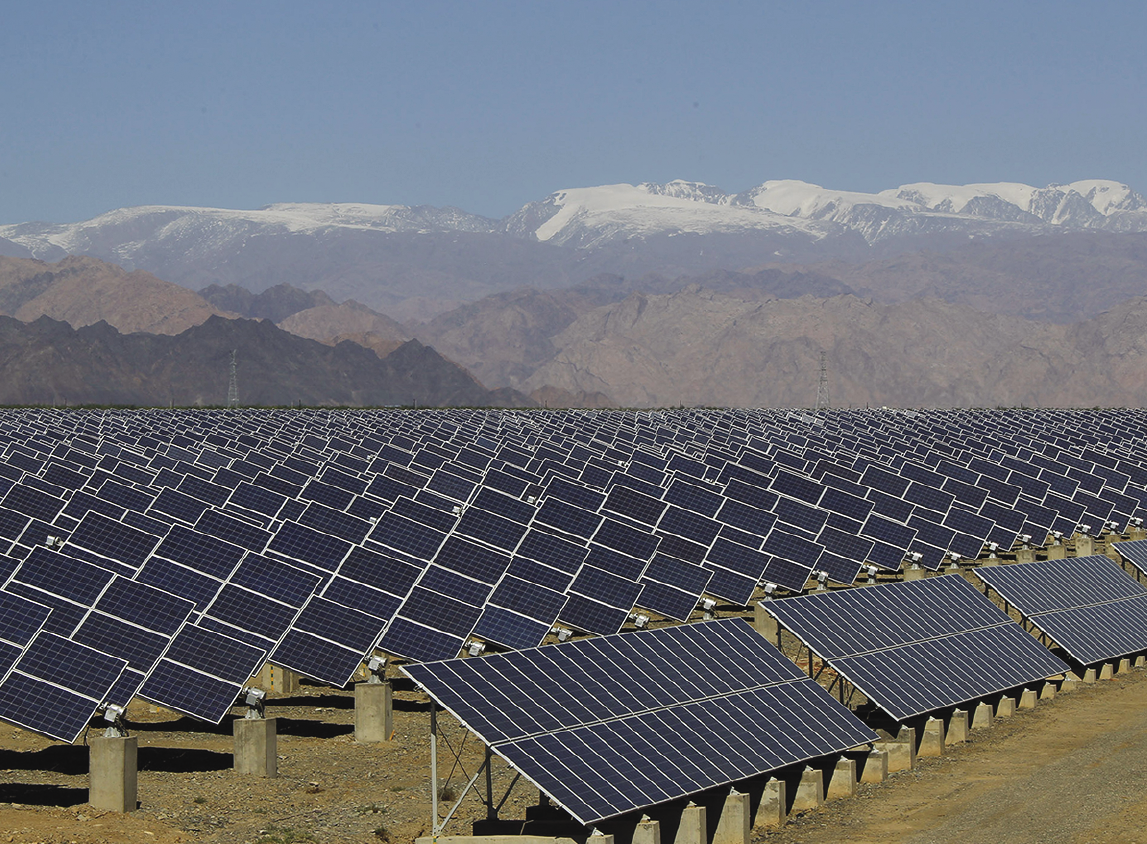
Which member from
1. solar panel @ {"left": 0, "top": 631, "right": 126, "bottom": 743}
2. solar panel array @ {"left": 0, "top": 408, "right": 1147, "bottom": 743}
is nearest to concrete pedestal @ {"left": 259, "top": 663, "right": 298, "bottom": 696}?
solar panel array @ {"left": 0, "top": 408, "right": 1147, "bottom": 743}

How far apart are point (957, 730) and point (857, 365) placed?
170517 mm

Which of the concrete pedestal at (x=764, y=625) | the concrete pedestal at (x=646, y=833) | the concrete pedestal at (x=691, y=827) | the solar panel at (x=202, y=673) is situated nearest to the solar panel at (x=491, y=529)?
the concrete pedestal at (x=764, y=625)

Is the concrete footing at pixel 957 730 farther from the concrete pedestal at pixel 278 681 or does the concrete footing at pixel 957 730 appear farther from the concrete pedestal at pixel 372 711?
the concrete pedestal at pixel 278 681

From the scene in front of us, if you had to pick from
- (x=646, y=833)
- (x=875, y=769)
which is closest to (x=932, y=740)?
(x=875, y=769)

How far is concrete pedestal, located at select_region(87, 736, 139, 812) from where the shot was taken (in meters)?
13.4

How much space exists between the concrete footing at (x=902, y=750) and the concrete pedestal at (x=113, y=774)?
7698 millimetres

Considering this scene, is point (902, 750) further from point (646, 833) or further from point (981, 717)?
→ point (646, 833)

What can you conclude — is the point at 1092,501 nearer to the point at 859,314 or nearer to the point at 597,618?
the point at 597,618

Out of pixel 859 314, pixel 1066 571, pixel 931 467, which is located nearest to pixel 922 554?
pixel 1066 571

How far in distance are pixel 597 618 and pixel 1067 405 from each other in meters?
166

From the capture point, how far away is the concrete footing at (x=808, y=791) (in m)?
14.9

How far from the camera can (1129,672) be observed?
2322 centimetres

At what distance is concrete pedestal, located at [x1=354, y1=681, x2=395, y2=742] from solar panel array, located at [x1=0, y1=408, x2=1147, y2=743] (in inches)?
19.2

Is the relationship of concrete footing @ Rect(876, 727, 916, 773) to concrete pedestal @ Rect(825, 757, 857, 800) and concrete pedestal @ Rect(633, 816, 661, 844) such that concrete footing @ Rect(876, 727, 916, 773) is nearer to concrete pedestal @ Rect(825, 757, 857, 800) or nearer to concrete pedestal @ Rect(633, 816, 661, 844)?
concrete pedestal @ Rect(825, 757, 857, 800)
